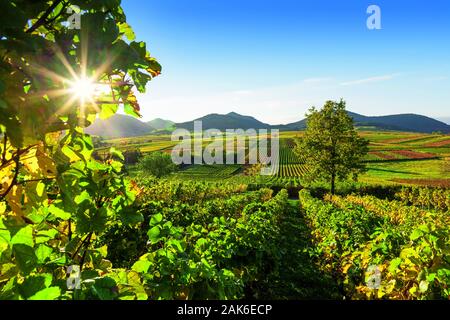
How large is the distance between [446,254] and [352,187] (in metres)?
47.9

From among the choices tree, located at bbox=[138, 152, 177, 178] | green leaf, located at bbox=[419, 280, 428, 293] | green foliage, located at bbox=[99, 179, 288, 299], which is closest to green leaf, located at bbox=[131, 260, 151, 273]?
green foliage, located at bbox=[99, 179, 288, 299]

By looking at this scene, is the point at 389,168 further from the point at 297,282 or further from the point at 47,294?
the point at 47,294

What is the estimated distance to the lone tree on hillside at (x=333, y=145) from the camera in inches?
1358

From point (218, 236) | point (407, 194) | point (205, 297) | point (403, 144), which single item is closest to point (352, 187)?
point (407, 194)

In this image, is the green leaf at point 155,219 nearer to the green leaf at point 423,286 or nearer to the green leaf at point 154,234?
the green leaf at point 154,234

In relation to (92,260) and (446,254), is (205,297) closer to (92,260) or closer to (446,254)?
(92,260)

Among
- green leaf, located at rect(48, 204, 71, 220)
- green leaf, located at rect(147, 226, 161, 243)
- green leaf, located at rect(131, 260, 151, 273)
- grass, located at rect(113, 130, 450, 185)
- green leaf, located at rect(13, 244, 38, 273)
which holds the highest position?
green leaf, located at rect(48, 204, 71, 220)

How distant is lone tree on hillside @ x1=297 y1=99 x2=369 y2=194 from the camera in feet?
113

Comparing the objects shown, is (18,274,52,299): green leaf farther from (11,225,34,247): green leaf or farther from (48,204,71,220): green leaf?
(48,204,71,220): green leaf

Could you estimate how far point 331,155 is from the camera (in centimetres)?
3509

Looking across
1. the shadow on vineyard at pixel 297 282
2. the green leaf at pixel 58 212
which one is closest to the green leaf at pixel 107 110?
the green leaf at pixel 58 212

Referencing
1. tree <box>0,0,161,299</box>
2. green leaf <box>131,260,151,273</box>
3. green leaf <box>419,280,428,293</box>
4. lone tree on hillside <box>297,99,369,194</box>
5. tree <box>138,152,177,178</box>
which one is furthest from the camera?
tree <box>138,152,177,178</box>

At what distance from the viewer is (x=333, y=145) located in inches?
1388

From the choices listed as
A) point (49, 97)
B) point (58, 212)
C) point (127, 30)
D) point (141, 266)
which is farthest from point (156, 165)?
point (49, 97)
